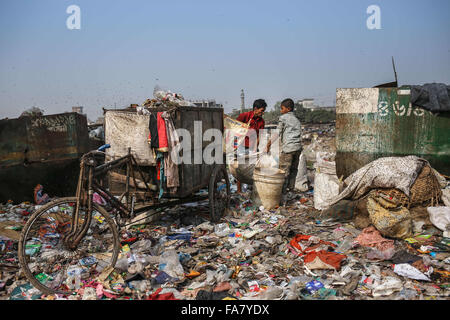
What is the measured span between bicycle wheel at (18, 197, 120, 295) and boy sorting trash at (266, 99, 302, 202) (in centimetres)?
344

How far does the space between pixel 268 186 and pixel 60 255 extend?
11.2 ft

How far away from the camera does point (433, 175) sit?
443cm

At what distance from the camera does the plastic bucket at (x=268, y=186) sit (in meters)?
5.32

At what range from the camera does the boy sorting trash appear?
5719mm

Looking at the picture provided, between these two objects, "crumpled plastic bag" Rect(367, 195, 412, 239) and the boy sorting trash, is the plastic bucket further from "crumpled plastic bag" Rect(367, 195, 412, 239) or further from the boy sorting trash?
"crumpled plastic bag" Rect(367, 195, 412, 239)

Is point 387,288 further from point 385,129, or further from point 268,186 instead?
point 385,129

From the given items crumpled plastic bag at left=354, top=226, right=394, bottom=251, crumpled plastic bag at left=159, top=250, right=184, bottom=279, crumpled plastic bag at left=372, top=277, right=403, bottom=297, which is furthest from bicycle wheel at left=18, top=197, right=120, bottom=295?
crumpled plastic bag at left=354, top=226, right=394, bottom=251

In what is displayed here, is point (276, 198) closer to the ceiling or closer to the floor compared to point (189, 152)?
closer to the floor

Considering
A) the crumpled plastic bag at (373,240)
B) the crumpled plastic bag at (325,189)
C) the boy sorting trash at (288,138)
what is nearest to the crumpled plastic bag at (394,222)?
the crumpled plastic bag at (373,240)

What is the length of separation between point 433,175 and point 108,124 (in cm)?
481

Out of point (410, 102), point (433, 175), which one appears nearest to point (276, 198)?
point (433, 175)

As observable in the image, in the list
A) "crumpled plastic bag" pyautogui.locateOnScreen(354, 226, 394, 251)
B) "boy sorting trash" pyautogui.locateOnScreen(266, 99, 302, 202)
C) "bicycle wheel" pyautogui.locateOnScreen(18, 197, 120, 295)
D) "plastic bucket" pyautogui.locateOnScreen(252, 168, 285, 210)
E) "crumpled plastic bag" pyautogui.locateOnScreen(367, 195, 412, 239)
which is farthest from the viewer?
"boy sorting trash" pyautogui.locateOnScreen(266, 99, 302, 202)

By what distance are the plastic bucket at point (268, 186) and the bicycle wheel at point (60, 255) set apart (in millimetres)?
2734

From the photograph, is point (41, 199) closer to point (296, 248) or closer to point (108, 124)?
point (108, 124)
